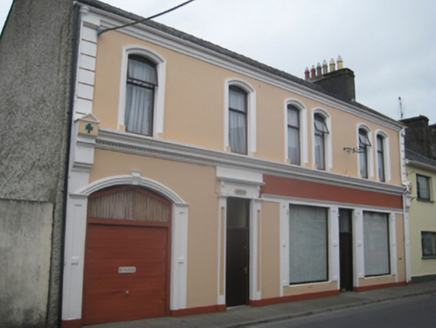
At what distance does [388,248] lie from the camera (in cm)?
1822

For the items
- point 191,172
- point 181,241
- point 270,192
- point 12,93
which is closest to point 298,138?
point 270,192

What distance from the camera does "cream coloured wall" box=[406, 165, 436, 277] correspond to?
19.6m

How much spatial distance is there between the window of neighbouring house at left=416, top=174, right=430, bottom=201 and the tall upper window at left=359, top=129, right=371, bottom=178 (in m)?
4.42

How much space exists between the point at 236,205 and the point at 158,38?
16.6 ft

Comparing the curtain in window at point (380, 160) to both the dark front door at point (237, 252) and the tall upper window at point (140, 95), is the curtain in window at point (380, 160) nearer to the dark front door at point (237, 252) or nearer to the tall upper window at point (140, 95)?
the dark front door at point (237, 252)

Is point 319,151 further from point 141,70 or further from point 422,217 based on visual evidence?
point 422,217

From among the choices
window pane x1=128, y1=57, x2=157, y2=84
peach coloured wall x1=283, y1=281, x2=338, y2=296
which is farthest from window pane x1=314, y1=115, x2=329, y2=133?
window pane x1=128, y1=57, x2=157, y2=84

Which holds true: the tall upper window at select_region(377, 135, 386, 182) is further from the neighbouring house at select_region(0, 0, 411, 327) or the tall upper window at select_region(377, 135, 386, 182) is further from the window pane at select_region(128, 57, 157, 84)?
the window pane at select_region(128, 57, 157, 84)

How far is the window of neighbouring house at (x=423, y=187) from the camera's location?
20.9m

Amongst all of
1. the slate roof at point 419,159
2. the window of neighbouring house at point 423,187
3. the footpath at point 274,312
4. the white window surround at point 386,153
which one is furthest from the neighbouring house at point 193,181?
the slate roof at point 419,159

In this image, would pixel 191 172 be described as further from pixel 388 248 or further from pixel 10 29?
pixel 388 248

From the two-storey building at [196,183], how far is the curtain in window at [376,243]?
251mm

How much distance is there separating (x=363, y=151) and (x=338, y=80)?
10.3 feet

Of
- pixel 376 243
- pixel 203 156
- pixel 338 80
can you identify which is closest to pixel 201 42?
pixel 203 156
